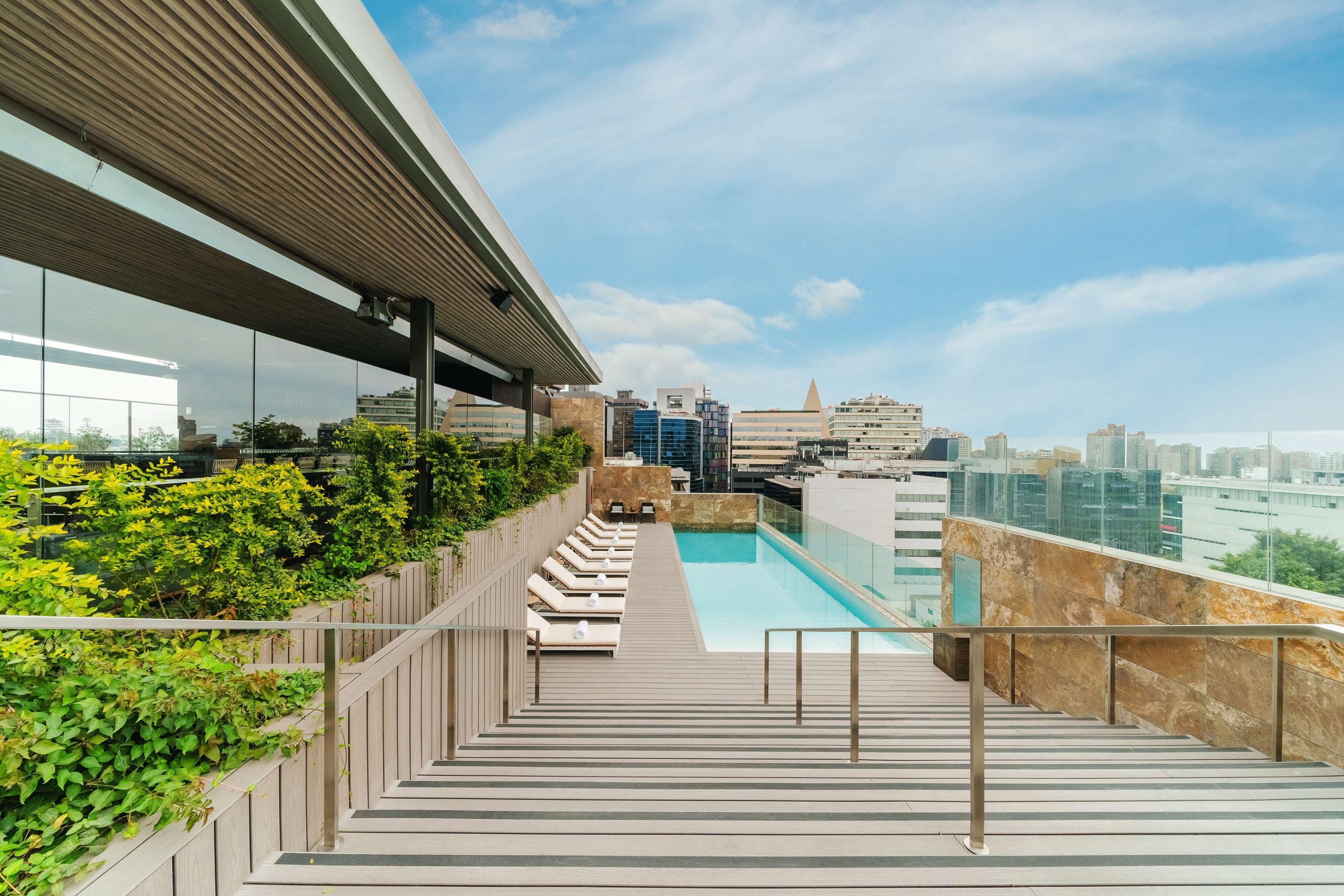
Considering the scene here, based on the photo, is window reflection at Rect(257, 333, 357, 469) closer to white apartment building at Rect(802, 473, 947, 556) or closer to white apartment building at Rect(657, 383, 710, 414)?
white apartment building at Rect(802, 473, 947, 556)

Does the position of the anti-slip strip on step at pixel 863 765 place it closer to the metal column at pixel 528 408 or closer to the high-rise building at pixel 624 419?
the metal column at pixel 528 408

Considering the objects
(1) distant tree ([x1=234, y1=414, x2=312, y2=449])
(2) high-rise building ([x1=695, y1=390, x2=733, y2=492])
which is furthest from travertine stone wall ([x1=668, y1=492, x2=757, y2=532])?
(2) high-rise building ([x1=695, y1=390, x2=733, y2=492])

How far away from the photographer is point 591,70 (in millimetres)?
26891

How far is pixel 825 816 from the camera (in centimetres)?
214

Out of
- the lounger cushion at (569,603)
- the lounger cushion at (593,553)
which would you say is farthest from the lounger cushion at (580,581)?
the lounger cushion at (593,553)

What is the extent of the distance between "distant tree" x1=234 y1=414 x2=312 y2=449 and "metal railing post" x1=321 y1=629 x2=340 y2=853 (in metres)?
4.84

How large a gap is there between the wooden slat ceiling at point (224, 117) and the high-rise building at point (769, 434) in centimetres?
9307

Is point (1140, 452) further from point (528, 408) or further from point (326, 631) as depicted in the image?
point (528, 408)

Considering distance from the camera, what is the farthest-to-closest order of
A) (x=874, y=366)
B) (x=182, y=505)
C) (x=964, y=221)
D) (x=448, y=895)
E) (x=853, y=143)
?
(x=874, y=366)
(x=964, y=221)
(x=853, y=143)
(x=182, y=505)
(x=448, y=895)

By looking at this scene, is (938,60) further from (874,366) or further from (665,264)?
(874,366)

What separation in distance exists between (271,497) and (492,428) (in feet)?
29.4

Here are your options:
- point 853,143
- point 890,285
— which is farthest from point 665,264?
point 853,143

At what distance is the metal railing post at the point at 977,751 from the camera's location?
1.94 m

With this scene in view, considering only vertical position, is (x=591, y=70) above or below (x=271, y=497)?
above
